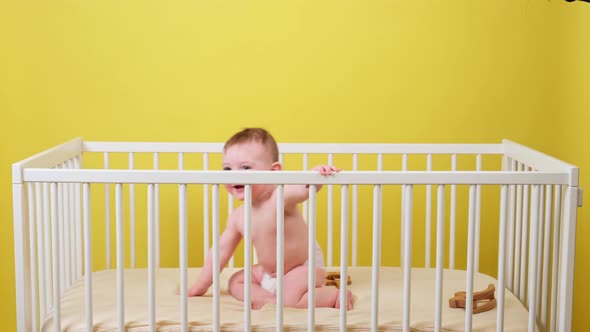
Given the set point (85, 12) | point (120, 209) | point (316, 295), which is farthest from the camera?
point (85, 12)

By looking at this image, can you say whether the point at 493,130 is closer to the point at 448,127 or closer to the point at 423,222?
the point at 448,127

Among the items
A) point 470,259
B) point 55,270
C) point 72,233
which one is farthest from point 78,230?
point 470,259

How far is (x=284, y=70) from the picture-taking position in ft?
9.42

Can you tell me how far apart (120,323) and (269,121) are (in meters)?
1.06

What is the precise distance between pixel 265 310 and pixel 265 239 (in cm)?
18

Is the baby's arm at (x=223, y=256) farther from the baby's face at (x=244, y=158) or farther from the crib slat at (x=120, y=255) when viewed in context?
the crib slat at (x=120, y=255)

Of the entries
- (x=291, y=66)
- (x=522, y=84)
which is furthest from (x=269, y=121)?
(x=522, y=84)

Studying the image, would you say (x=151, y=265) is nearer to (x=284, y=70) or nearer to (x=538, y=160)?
(x=538, y=160)

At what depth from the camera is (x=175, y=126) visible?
2887 millimetres

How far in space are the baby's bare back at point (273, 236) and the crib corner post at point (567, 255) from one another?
2.00 ft

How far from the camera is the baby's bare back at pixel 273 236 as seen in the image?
2.21m

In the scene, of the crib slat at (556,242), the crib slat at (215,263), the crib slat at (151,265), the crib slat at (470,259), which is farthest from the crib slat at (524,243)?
the crib slat at (151,265)

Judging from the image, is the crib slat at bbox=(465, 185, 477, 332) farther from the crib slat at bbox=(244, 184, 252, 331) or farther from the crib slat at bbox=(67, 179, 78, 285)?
the crib slat at bbox=(67, 179, 78, 285)

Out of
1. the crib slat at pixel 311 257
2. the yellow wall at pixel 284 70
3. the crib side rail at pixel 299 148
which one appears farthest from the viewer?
the yellow wall at pixel 284 70
